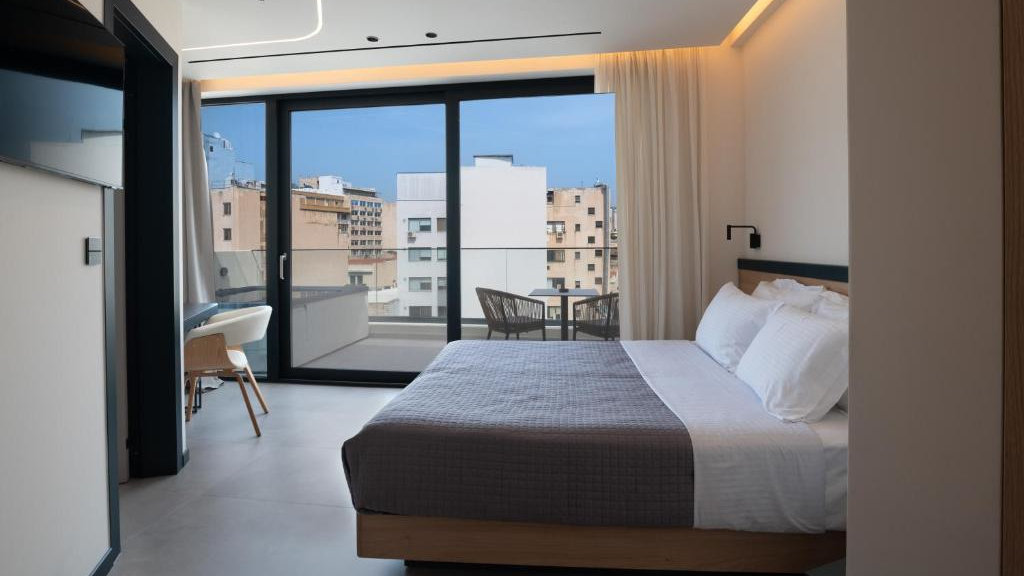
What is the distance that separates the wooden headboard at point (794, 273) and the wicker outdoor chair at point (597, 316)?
96 cm

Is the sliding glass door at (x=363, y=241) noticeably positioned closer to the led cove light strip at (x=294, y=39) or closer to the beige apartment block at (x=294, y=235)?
the beige apartment block at (x=294, y=235)

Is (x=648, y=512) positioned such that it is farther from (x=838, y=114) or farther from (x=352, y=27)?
(x=352, y=27)

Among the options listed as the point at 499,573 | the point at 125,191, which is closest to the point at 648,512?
the point at 499,573

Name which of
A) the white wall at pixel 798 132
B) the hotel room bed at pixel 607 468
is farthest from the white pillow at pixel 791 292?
the hotel room bed at pixel 607 468

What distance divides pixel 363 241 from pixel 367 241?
3 cm

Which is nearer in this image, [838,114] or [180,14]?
[838,114]

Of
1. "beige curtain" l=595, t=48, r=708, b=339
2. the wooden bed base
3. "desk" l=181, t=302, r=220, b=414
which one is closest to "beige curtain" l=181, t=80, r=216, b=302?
"desk" l=181, t=302, r=220, b=414

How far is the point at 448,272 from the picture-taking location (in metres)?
4.82

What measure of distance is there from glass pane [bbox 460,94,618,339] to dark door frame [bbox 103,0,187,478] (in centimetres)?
225

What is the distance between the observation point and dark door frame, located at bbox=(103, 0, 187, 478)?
2982mm

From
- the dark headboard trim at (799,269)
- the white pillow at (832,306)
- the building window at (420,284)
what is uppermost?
the dark headboard trim at (799,269)

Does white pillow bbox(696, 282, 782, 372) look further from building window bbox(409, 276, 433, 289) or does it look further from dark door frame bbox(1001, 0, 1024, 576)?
building window bbox(409, 276, 433, 289)

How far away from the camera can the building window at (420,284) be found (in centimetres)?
502

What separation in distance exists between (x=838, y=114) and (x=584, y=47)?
171 cm
